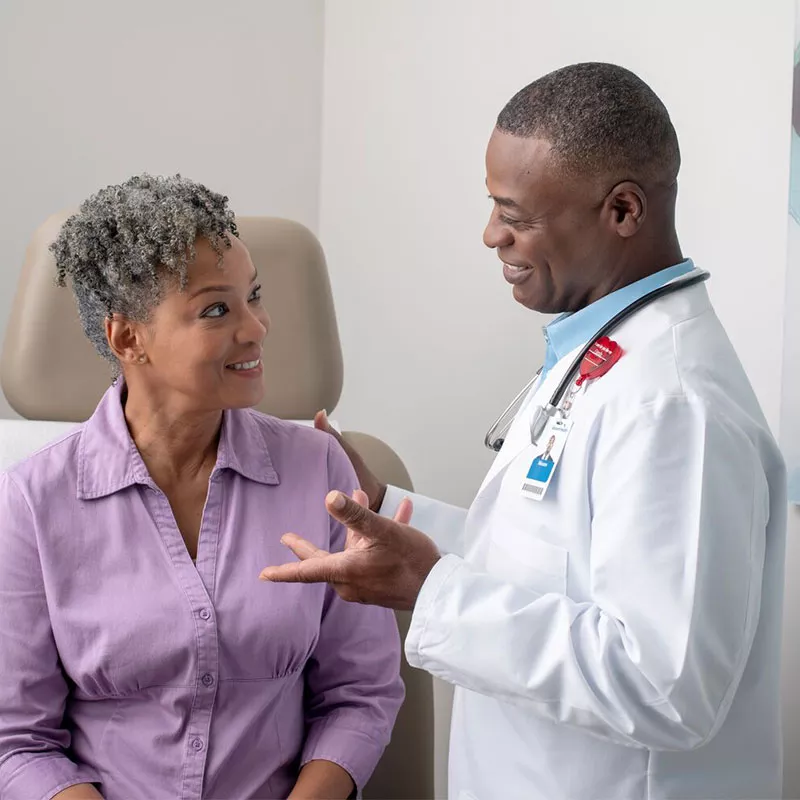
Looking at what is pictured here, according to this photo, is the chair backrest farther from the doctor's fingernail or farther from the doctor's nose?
the doctor's fingernail

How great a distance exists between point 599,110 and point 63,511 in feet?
2.73

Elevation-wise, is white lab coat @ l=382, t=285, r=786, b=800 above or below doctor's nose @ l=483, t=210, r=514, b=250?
below

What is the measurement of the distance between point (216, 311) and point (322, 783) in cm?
64

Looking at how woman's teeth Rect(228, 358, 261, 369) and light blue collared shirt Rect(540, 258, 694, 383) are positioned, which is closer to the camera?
light blue collared shirt Rect(540, 258, 694, 383)

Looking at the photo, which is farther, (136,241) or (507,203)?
(136,241)

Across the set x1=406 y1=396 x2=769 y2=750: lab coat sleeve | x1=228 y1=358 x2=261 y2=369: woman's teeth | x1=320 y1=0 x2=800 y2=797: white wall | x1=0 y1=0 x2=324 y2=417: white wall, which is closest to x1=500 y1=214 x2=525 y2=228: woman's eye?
x1=406 y1=396 x2=769 y2=750: lab coat sleeve

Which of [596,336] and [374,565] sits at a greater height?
[596,336]

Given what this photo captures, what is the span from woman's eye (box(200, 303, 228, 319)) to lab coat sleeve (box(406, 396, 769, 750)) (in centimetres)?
59

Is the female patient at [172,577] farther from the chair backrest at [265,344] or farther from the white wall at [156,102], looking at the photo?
the white wall at [156,102]

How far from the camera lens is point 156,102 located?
93.4 inches

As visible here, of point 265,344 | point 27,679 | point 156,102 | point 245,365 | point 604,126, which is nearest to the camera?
point 604,126

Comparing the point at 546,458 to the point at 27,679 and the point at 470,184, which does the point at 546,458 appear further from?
the point at 470,184

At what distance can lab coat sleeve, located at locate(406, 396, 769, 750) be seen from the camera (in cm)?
90

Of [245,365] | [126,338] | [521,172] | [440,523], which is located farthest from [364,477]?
[521,172]
